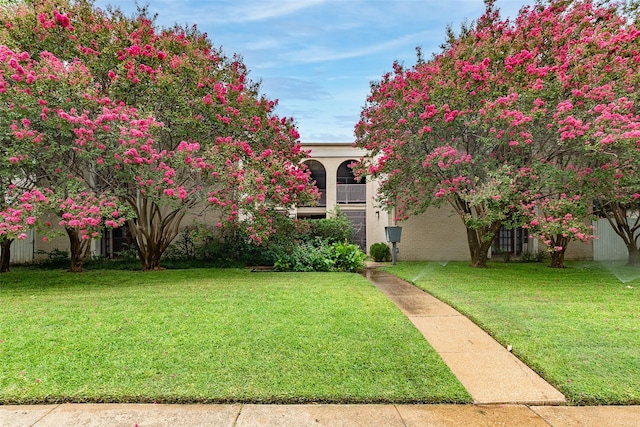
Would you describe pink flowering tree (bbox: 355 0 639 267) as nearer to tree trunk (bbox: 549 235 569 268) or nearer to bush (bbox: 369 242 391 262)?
tree trunk (bbox: 549 235 569 268)

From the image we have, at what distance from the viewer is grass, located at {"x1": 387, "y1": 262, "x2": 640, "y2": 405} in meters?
3.45

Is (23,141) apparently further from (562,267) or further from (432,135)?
(562,267)

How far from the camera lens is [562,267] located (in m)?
11.5

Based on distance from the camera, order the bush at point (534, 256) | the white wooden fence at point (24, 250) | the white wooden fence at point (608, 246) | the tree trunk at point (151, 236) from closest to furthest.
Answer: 1. the tree trunk at point (151, 236)
2. the white wooden fence at point (24, 250)
3. the bush at point (534, 256)
4. the white wooden fence at point (608, 246)

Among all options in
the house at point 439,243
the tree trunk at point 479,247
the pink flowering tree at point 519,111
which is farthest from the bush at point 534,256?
the pink flowering tree at point 519,111

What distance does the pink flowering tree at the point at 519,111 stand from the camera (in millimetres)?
8180

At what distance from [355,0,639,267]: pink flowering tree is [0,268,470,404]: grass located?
4.64 m

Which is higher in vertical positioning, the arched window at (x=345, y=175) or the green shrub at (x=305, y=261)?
the arched window at (x=345, y=175)

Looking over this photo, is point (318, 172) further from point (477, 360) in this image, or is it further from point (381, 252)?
point (477, 360)

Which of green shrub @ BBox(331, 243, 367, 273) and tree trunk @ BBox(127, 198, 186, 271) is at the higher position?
tree trunk @ BBox(127, 198, 186, 271)

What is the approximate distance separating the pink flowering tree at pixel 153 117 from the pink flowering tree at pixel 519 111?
3.50 m

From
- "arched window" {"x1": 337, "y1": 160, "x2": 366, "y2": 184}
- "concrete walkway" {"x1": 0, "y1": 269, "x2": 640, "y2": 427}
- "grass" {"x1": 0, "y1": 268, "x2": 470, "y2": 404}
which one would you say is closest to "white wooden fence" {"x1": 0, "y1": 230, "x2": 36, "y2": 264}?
"grass" {"x1": 0, "y1": 268, "x2": 470, "y2": 404}

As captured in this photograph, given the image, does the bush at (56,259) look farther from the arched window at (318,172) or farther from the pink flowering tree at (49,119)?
the arched window at (318,172)

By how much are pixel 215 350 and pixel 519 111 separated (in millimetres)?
7947
